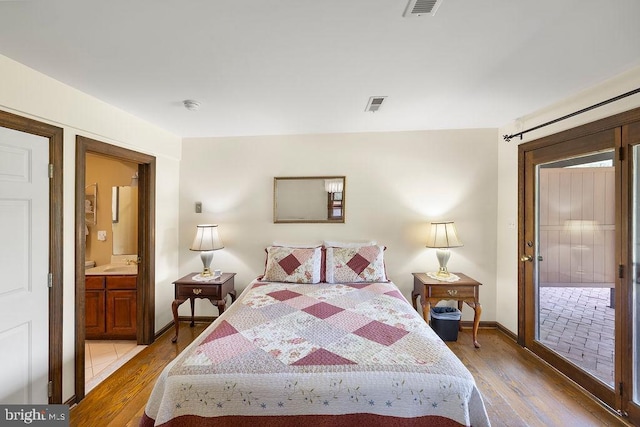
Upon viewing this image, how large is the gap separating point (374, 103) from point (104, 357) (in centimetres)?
357

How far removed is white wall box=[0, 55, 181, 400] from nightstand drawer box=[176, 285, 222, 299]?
1.28 feet

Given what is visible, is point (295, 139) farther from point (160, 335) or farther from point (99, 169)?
point (160, 335)

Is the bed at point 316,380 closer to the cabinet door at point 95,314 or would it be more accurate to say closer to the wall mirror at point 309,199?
the wall mirror at point 309,199

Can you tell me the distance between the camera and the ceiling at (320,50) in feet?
4.05

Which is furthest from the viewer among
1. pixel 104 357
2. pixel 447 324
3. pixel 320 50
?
pixel 447 324

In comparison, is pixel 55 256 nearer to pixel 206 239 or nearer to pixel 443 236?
pixel 206 239

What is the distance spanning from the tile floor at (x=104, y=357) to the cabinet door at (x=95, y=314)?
13 cm

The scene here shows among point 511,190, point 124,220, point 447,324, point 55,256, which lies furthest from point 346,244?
point 124,220

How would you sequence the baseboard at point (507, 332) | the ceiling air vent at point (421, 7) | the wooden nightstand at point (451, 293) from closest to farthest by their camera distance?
1. the ceiling air vent at point (421, 7)
2. the wooden nightstand at point (451, 293)
3. the baseboard at point (507, 332)

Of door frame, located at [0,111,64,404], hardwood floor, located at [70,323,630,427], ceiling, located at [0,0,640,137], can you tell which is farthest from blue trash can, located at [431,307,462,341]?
door frame, located at [0,111,64,404]

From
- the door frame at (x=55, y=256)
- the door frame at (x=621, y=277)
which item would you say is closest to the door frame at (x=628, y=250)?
the door frame at (x=621, y=277)

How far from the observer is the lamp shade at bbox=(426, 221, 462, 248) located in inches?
112

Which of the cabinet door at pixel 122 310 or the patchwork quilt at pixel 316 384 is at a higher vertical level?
the patchwork quilt at pixel 316 384

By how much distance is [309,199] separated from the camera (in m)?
3.23
